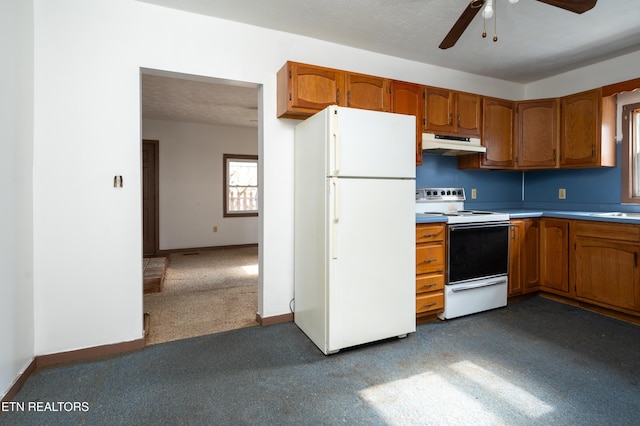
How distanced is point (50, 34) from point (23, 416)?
7.33ft

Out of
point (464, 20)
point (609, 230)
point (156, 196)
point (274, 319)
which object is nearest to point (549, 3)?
point (464, 20)

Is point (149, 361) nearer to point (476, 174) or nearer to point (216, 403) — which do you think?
point (216, 403)

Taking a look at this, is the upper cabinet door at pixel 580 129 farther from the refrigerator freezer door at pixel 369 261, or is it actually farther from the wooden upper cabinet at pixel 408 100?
the refrigerator freezer door at pixel 369 261

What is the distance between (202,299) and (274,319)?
1.13m

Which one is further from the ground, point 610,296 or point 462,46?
point 462,46

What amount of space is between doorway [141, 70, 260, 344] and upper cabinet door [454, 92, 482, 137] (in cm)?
256

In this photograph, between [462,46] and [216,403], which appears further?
[462,46]

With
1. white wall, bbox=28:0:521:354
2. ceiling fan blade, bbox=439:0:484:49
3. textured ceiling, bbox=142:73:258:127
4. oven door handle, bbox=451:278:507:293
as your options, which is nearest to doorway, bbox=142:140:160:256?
textured ceiling, bbox=142:73:258:127

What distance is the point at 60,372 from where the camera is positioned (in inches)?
81.6

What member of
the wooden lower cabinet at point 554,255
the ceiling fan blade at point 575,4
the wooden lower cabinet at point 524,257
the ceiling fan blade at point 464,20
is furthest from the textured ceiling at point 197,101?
the wooden lower cabinet at point 554,255

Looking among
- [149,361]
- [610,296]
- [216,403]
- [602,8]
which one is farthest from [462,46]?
[149,361]

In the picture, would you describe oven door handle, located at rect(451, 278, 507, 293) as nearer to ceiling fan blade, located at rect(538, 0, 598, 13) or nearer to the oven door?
the oven door

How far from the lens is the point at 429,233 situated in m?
2.79

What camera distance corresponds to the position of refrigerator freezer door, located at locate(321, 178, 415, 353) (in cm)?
226
